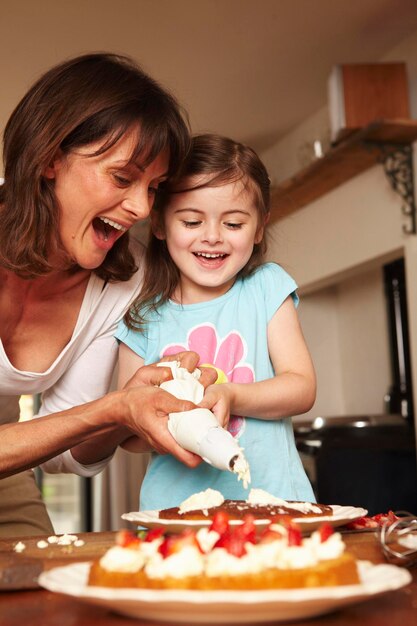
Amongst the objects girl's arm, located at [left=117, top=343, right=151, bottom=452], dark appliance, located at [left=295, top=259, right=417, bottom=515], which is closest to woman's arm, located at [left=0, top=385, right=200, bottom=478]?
girl's arm, located at [left=117, top=343, right=151, bottom=452]

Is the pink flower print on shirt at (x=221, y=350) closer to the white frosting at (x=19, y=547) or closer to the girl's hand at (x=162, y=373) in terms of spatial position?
the girl's hand at (x=162, y=373)

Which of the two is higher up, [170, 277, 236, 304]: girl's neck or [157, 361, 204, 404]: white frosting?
[170, 277, 236, 304]: girl's neck

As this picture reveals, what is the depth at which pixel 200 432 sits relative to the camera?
1149 millimetres

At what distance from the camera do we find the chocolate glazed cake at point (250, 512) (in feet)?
3.43

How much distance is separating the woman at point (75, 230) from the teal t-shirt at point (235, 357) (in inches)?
5.0

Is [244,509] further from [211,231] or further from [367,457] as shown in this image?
[367,457]

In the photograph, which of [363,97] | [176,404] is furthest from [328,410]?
[176,404]

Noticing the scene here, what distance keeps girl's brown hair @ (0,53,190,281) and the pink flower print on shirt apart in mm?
317

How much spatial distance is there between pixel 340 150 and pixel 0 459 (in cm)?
294

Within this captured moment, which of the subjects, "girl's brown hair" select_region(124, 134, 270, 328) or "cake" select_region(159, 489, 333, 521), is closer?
"cake" select_region(159, 489, 333, 521)

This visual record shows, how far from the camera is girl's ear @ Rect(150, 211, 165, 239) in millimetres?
1759

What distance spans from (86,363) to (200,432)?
29.4 inches

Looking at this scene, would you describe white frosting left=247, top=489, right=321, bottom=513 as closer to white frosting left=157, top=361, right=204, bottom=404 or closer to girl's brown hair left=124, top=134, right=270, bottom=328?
white frosting left=157, top=361, right=204, bottom=404

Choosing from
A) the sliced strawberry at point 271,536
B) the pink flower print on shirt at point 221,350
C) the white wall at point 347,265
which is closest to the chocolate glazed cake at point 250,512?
Result: the sliced strawberry at point 271,536
